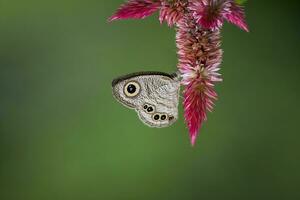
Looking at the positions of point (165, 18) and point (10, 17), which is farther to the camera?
point (10, 17)

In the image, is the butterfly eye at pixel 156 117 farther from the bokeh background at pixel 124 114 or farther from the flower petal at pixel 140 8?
the bokeh background at pixel 124 114

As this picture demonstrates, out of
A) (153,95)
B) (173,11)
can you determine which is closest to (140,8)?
(173,11)

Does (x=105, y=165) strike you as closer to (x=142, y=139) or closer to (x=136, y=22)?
(x=142, y=139)

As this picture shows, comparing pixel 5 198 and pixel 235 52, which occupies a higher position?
pixel 235 52

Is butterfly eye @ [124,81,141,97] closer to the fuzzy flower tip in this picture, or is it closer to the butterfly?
the butterfly

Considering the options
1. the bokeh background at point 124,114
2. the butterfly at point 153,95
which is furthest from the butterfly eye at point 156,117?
the bokeh background at point 124,114

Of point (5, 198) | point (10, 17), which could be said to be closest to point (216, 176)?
point (5, 198)

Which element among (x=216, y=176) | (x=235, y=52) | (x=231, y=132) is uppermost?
(x=235, y=52)

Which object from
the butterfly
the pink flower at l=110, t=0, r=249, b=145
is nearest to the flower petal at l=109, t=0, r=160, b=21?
the pink flower at l=110, t=0, r=249, b=145

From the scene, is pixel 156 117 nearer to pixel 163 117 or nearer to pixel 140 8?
pixel 163 117
